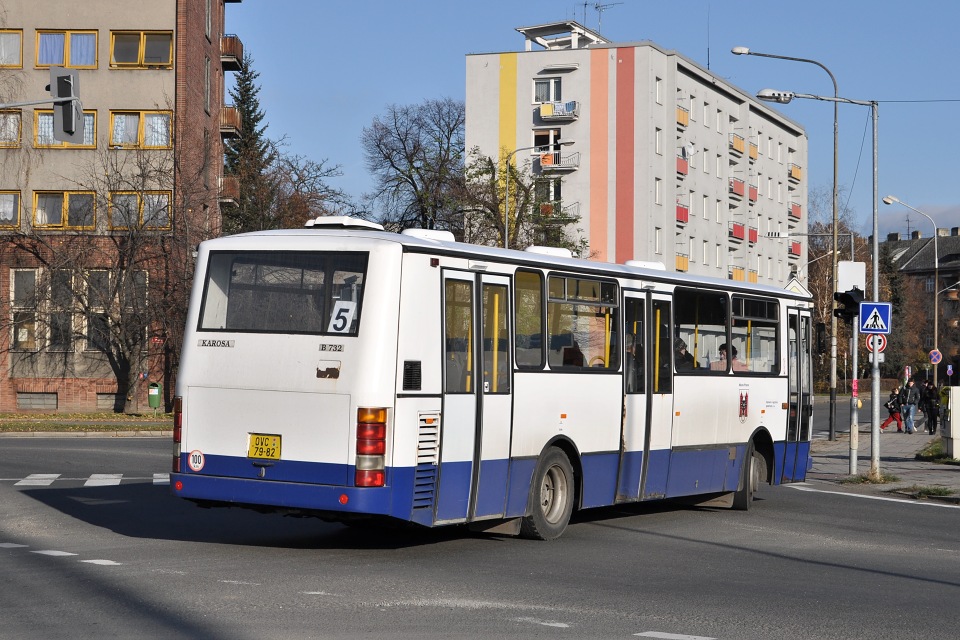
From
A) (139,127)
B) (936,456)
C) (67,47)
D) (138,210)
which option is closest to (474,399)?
(936,456)

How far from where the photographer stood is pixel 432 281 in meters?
12.2

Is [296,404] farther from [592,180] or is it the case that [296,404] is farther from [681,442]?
[592,180]

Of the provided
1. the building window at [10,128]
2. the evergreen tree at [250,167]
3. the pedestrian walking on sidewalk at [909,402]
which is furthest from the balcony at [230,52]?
the pedestrian walking on sidewalk at [909,402]

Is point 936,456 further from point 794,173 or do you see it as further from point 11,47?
point 794,173

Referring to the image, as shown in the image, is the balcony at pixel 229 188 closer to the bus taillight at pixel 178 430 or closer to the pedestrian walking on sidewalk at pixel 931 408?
the pedestrian walking on sidewalk at pixel 931 408

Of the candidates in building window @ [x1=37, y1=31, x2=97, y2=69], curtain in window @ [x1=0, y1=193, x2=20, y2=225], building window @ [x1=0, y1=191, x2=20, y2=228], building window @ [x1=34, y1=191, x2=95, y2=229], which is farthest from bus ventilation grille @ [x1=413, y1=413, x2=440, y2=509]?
building window @ [x1=37, y1=31, x2=97, y2=69]

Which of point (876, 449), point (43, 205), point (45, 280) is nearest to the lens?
point (876, 449)

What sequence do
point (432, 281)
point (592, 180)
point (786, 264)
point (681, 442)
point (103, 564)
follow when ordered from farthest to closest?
point (786, 264) < point (592, 180) < point (681, 442) < point (432, 281) < point (103, 564)

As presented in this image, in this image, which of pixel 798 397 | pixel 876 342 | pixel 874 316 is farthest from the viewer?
pixel 874 316

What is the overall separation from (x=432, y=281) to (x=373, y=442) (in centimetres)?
160

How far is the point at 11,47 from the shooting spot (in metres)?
52.2

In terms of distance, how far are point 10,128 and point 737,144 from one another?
158 feet

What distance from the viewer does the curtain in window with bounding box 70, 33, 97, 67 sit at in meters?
52.2

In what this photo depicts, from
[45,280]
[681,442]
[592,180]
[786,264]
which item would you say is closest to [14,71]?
[45,280]
